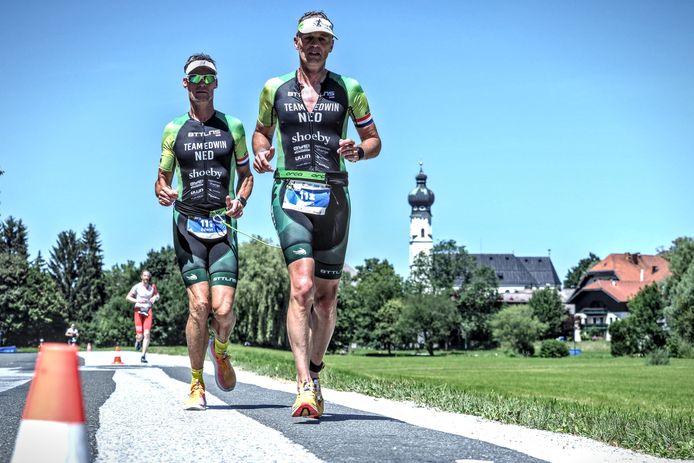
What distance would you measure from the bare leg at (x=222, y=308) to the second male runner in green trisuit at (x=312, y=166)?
1288 millimetres

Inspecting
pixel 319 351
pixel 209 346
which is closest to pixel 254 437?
pixel 319 351

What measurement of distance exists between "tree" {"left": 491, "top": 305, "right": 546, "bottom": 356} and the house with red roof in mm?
41512

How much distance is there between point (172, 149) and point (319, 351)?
8.66 feet

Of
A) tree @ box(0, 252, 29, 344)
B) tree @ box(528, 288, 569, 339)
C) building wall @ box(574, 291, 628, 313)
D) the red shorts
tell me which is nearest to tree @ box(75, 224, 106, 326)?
tree @ box(0, 252, 29, 344)

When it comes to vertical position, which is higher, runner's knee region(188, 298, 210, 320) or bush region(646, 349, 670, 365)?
bush region(646, 349, 670, 365)

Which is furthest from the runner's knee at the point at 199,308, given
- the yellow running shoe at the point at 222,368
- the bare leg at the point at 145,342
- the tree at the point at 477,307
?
the tree at the point at 477,307

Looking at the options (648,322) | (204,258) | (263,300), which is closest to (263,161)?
(204,258)

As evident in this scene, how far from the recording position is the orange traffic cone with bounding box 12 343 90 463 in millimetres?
3270

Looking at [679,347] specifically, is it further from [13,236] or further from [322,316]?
[13,236]

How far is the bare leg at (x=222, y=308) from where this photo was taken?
9.28m

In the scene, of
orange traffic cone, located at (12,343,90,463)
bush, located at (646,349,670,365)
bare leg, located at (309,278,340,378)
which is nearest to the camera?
orange traffic cone, located at (12,343,90,463)

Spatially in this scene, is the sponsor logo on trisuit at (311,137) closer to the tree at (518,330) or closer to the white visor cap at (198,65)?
the white visor cap at (198,65)

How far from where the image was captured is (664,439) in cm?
663

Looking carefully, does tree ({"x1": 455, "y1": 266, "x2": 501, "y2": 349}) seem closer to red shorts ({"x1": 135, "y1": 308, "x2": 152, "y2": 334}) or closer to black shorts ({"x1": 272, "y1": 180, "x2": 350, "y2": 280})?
red shorts ({"x1": 135, "y1": 308, "x2": 152, "y2": 334})
